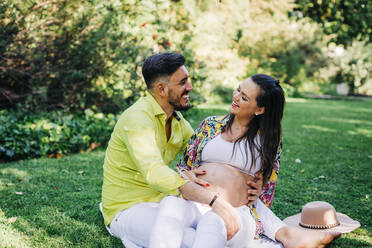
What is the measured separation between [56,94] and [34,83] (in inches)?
23.1

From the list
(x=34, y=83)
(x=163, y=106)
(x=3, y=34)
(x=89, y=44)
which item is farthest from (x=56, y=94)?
(x=163, y=106)

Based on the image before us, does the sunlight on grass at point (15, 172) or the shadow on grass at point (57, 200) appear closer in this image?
the shadow on grass at point (57, 200)

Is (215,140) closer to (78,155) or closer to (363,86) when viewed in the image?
(78,155)

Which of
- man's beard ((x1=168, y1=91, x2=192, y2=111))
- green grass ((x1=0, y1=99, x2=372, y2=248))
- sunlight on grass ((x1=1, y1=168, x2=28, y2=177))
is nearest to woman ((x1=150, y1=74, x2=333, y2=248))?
man's beard ((x1=168, y1=91, x2=192, y2=111))

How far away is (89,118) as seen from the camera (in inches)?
287

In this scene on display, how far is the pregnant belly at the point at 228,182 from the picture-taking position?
2.87 m

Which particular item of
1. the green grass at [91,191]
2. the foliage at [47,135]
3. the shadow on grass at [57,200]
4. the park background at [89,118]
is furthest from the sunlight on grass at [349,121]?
the shadow on grass at [57,200]

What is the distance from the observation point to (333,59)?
26094 millimetres

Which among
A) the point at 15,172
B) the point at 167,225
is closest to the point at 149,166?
the point at 167,225

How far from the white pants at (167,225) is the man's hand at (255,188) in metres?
0.24

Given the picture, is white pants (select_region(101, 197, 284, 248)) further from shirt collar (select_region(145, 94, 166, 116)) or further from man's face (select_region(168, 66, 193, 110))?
man's face (select_region(168, 66, 193, 110))

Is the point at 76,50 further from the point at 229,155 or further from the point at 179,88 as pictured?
the point at 229,155

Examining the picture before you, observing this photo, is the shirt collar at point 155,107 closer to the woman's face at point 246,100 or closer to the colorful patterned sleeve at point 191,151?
the colorful patterned sleeve at point 191,151

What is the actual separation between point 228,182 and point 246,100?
0.75 meters
